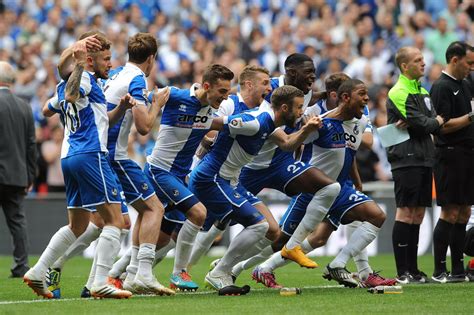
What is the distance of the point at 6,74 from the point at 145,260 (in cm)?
471

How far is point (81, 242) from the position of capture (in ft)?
37.8

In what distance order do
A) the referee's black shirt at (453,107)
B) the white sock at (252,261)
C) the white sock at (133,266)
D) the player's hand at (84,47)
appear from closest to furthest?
the player's hand at (84,47) < the white sock at (133,266) < the white sock at (252,261) < the referee's black shirt at (453,107)

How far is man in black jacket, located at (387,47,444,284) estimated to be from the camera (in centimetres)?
1252

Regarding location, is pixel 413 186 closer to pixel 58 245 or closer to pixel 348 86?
pixel 348 86

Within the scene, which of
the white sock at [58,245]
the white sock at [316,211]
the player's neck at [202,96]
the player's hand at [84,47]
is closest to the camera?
the player's hand at [84,47]

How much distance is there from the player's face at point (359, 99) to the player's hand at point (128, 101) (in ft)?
8.41

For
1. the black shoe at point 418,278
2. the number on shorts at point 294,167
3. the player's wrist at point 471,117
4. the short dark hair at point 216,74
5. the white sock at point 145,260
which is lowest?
the black shoe at point 418,278

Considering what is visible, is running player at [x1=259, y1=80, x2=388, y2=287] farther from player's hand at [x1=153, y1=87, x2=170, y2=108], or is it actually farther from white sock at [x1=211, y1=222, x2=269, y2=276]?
player's hand at [x1=153, y1=87, x2=170, y2=108]

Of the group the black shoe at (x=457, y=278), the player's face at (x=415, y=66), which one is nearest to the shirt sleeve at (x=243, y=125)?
the player's face at (x=415, y=66)

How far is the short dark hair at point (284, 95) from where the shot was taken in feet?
36.8

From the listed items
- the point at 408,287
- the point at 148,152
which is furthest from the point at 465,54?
the point at 148,152

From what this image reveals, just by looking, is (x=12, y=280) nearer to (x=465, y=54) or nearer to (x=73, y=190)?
(x=73, y=190)

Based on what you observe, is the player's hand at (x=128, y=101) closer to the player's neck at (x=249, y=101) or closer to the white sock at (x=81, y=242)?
the white sock at (x=81, y=242)

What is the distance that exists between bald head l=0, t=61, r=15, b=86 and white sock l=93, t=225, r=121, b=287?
4.81 m
